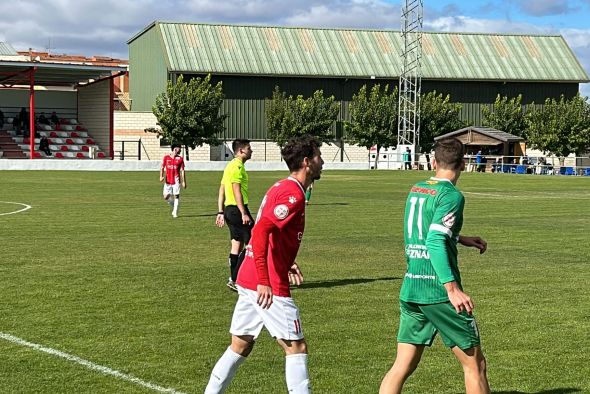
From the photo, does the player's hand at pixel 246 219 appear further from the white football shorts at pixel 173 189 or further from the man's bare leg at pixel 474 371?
the white football shorts at pixel 173 189

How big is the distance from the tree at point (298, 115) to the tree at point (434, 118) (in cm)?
706

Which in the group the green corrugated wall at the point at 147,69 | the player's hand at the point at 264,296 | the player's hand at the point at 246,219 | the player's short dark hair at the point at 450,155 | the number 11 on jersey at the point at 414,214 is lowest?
the player's hand at the point at 246,219

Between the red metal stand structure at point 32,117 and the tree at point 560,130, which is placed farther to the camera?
the tree at point 560,130

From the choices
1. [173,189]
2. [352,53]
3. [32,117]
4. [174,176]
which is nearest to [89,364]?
[173,189]

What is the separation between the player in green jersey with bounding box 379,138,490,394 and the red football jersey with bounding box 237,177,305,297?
745 mm

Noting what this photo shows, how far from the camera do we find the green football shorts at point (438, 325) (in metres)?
6.62

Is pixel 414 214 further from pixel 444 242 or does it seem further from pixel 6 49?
pixel 6 49

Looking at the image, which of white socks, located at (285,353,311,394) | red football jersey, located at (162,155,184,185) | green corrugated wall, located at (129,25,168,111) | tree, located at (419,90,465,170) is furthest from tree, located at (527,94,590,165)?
white socks, located at (285,353,311,394)

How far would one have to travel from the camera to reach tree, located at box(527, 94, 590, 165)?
80.4m

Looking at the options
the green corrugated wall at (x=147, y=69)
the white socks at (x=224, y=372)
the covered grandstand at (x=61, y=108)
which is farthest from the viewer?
the green corrugated wall at (x=147, y=69)

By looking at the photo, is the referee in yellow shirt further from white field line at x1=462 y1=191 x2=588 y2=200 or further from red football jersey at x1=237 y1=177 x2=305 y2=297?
white field line at x1=462 y1=191 x2=588 y2=200

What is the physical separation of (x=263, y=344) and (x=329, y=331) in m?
0.91

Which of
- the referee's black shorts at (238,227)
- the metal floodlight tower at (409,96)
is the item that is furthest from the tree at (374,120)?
the referee's black shorts at (238,227)

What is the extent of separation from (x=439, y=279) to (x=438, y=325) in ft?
1.13
